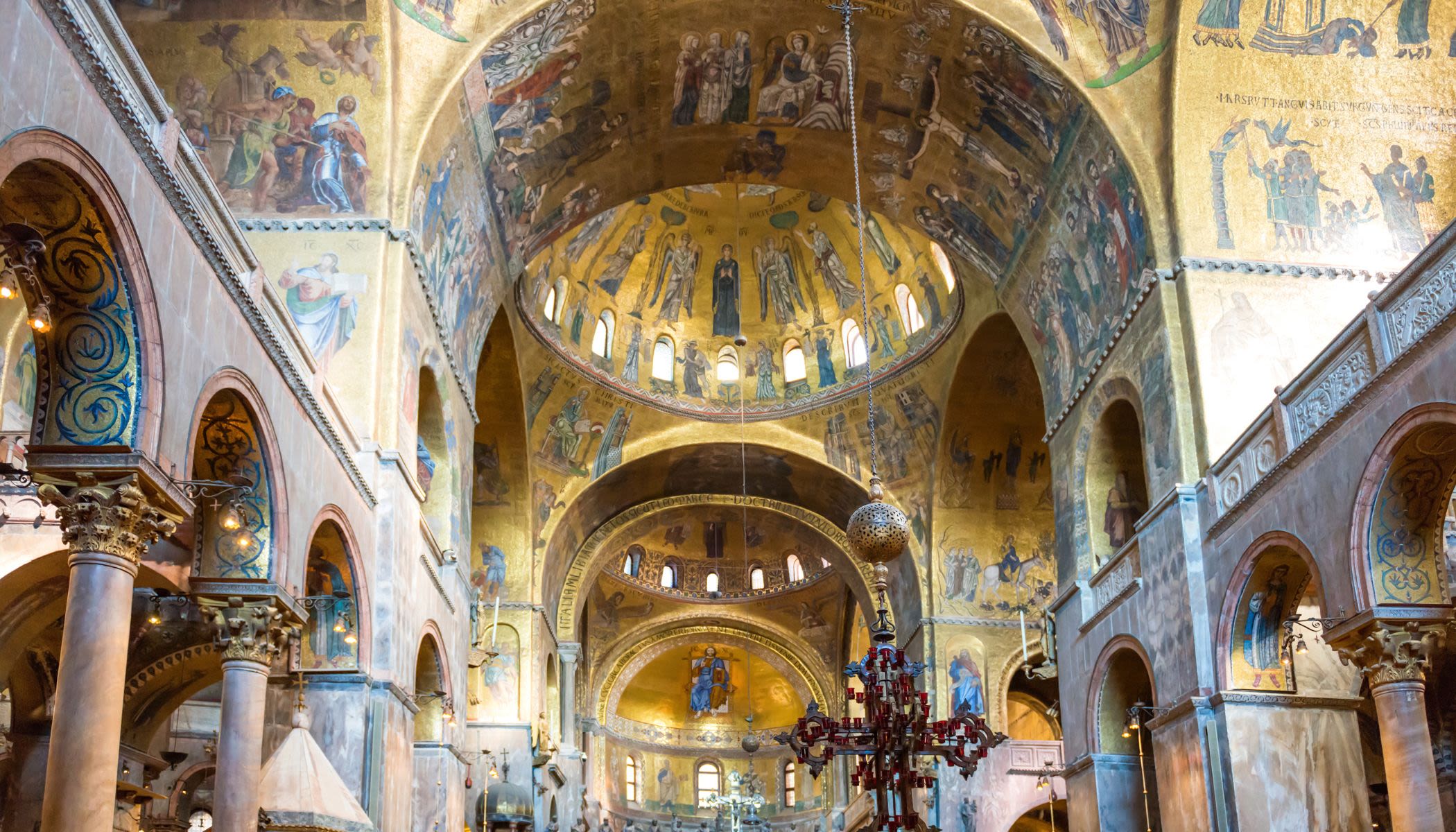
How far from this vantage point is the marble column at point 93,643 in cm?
830

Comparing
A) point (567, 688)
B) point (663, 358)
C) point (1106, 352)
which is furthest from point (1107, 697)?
point (567, 688)

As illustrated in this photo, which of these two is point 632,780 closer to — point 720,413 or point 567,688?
point 567,688

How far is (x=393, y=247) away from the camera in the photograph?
15961 mm

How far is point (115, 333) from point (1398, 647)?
10.3 metres

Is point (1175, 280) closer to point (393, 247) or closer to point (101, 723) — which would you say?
point (393, 247)

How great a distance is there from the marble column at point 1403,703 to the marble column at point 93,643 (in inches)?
380

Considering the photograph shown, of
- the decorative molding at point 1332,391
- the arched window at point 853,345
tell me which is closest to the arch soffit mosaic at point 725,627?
the arched window at point 853,345

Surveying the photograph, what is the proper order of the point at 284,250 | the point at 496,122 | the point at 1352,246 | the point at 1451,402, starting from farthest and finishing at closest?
the point at 496,122
the point at 1352,246
the point at 284,250
the point at 1451,402

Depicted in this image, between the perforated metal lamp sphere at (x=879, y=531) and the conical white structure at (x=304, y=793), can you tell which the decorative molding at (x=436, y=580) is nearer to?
the conical white structure at (x=304, y=793)

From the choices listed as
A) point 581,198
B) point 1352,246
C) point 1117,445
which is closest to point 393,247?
point 581,198

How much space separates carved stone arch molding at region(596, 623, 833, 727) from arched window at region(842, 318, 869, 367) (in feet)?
36.7

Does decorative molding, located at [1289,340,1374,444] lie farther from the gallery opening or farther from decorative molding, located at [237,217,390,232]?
decorative molding, located at [237,217,390,232]

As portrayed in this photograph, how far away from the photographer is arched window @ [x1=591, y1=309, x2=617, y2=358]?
2861cm

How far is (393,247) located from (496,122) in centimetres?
322
